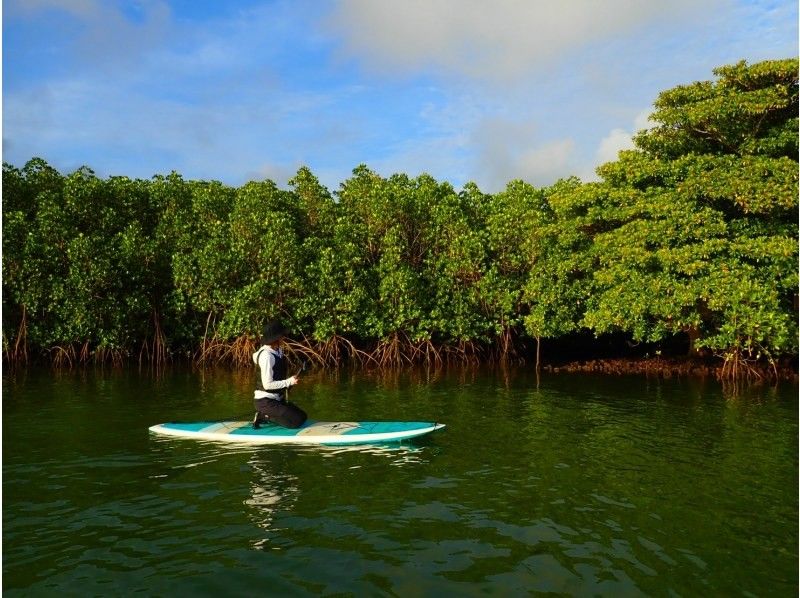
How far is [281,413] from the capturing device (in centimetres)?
1141

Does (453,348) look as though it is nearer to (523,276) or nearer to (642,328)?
(523,276)

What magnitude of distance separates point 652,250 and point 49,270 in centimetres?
2220

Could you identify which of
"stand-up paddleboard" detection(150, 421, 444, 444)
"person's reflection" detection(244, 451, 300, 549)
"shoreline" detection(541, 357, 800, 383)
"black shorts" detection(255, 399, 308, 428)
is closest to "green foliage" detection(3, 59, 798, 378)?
"shoreline" detection(541, 357, 800, 383)

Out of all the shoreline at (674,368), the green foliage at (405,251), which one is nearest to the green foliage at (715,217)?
the green foliage at (405,251)

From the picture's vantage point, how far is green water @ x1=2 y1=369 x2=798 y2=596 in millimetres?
5844

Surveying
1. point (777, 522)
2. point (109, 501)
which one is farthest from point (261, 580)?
point (777, 522)

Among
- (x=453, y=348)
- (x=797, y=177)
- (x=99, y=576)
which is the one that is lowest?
Answer: (x=99, y=576)

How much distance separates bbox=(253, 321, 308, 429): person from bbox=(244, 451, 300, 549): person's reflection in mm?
966

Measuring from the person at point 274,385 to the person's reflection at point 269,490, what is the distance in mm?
966

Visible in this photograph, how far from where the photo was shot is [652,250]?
19.4 m

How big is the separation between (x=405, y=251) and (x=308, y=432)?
16.7 meters

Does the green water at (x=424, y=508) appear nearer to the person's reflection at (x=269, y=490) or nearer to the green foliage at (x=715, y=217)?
the person's reflection at (x=269, y=490)

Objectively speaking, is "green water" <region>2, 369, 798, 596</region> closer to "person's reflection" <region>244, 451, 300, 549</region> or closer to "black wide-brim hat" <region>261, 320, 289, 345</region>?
"person's reflection" <region>244, 451, 300, 549</region>

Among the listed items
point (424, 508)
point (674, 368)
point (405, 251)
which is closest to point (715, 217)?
point (674, 368)
